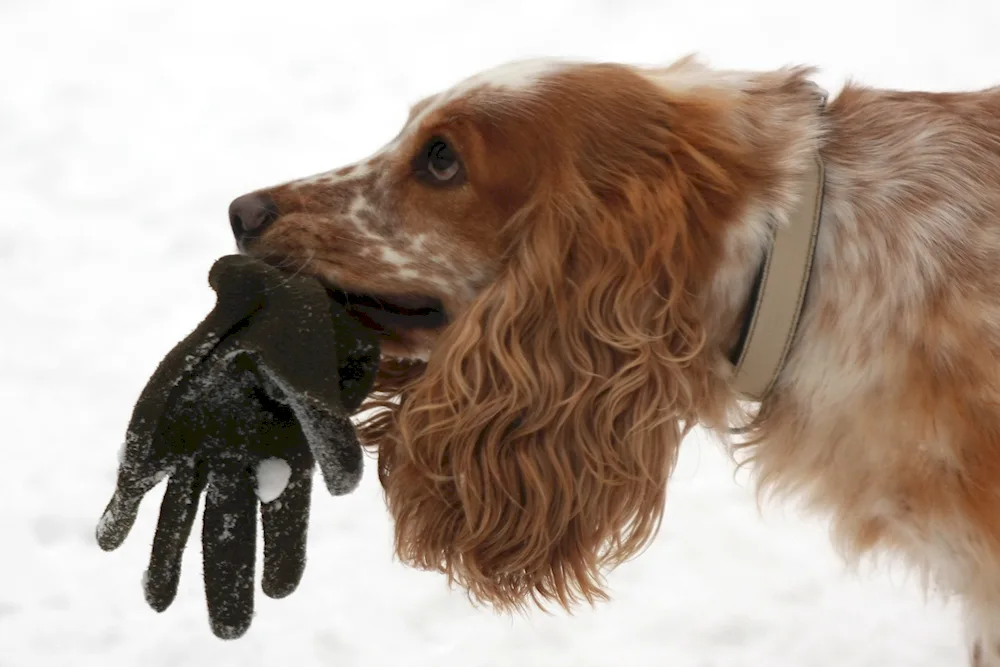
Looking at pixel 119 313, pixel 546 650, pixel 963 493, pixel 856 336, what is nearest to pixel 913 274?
pixel 856 336

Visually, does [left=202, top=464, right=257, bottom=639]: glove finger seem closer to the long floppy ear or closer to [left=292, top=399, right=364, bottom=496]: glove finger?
[left=292, top=399, right=364, bottom=496]: glove finger

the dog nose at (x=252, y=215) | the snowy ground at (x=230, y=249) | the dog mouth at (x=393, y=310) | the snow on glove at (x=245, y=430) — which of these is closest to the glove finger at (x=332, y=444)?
the snow on glove at (x=245, y=430)

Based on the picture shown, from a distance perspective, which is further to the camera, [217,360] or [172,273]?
[172,273]

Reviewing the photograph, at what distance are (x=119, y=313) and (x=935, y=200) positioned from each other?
10.7 ft

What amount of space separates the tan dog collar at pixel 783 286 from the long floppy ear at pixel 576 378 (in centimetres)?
10

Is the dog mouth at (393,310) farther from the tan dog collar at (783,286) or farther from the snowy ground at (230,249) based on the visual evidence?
the snowy ground at (230,249)

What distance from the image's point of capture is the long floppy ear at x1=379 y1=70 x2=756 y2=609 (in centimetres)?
242

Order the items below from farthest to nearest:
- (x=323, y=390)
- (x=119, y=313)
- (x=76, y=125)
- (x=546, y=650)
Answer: (x=76, y=125) < (x=119, y=313) < (x=546, y=650) < (x=323, y=390)

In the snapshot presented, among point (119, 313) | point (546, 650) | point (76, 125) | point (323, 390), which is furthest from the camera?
point (76, 125)

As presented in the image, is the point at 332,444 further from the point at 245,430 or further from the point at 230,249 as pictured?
the point at 230,249

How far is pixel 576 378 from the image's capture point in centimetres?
250

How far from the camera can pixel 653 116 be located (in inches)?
98.0

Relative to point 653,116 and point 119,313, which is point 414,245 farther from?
point 119,313

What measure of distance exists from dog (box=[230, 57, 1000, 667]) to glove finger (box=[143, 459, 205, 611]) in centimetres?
45
